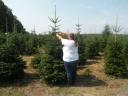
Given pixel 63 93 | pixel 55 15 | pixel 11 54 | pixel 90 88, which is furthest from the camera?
pixel 55 15

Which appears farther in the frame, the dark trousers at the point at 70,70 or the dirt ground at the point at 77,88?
the dark trousers at the point at 70,70

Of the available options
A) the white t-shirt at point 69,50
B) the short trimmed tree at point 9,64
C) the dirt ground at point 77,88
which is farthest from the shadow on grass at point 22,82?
the white t-shirt at point 69,50

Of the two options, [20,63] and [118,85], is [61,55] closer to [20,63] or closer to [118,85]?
[20,63]

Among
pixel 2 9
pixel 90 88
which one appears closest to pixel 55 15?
pixel 90 88

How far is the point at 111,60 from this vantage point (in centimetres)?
1155

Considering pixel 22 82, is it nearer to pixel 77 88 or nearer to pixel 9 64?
pixel 9 64

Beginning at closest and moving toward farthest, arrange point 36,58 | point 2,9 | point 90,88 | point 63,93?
point 63,93 < point 90,88 < point 36,58 < point 2,9

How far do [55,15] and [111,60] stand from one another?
3197mm

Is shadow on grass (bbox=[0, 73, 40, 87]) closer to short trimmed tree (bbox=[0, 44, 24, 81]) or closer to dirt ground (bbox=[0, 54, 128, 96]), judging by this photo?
dirt ground (bbox=[0, 54, 128, 96])

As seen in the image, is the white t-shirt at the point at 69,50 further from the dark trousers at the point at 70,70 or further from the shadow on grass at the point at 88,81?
the shadow on grass at the point at 88,81

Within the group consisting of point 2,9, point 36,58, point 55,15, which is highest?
point 2,9

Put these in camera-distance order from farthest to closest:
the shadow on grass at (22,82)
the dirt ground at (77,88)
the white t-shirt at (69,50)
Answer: the shadow on grass at (22,82) < the white t-shirt at (69,50) < the dirt ground at (77,88)

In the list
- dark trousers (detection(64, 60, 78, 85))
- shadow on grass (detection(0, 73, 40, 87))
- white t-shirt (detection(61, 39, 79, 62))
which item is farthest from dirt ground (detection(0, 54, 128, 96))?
white t-shirt (detection(61, 39, 79, 62))

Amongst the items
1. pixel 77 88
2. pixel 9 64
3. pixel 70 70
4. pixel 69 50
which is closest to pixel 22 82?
pixel 9 64
